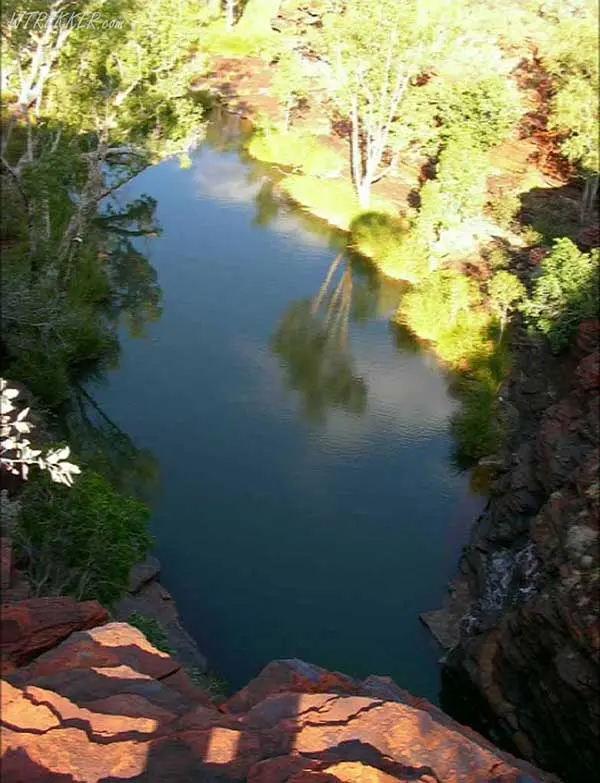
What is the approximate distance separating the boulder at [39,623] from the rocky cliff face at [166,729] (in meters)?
0.02

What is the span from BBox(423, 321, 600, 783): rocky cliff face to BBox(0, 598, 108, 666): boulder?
775cm

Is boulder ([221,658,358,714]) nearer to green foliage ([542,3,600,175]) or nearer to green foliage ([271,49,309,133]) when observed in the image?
green foliage ([542,3,600,175])

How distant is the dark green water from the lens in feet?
61.2

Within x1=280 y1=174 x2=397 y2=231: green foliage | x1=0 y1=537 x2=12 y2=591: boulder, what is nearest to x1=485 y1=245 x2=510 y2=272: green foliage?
x1=280 y1=174 x2=397 y2=231: green foliage

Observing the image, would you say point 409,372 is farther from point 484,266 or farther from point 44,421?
point 44,421

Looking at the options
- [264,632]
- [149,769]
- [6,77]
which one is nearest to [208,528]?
[264,632]

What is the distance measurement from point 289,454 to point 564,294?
8384 mm

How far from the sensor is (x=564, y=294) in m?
21.7

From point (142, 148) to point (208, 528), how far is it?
556 inches

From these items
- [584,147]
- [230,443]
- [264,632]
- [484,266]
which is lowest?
[264,632]

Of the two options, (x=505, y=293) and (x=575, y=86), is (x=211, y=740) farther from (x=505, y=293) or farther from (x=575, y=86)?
(x=575, y=86)

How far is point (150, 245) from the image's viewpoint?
33500mm

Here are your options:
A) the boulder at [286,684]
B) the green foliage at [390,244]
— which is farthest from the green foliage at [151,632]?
the green foliage at [390,244]

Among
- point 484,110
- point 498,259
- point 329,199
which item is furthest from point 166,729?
point 329,199
